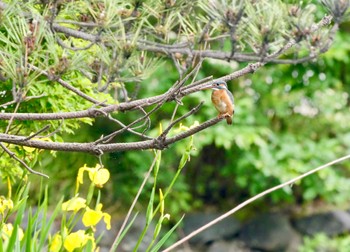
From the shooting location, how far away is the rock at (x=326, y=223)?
6957 millimetres

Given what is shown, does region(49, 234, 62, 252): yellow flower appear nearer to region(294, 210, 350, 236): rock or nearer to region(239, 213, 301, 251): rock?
region(239, 213, 301, 251): rock

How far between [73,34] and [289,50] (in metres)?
0.62

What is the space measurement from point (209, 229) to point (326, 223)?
0.98 metres

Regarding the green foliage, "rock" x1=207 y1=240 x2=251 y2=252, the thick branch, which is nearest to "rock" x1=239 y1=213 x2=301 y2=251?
"rock" x1=207 y1=240 x2=251 y2=252

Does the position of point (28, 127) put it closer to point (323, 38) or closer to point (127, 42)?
point (127, 42)

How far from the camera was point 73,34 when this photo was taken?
7.83 ft

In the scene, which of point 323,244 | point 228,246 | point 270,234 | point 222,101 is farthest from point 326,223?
point 222,101

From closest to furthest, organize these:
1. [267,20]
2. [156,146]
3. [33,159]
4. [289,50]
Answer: [267,20] < [156,146] < [289,50] < [33,159]

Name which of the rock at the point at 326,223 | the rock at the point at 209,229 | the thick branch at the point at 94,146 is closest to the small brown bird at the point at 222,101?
the thick branch at the point at 94,146

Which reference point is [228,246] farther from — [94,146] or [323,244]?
[94,146]

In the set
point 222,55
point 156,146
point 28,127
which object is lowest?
point 28,127

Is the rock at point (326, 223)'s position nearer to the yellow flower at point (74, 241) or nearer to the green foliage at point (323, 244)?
the green foliage at point (323, 244)

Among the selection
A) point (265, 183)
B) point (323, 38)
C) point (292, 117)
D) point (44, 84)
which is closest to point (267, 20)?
point (323, 38)

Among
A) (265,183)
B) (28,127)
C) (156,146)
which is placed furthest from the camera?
(265,183)
